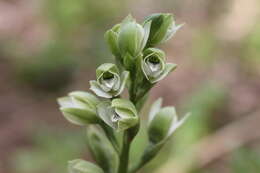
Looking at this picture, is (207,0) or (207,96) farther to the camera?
(207,0)

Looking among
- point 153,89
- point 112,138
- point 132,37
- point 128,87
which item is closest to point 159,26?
point 132,37

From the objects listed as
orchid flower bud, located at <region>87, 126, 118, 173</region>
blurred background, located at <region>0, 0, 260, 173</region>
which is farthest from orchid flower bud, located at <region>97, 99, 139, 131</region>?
A: blurred background, located at <region>0, 0, 260, 173</region>

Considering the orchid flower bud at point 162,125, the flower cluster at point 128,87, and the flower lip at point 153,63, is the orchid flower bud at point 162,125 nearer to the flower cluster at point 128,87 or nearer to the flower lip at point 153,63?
the flower cluster at point 128,87

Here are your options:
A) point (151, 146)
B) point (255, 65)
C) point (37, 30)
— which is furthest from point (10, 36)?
point (151, 146)

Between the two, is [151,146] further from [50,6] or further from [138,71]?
[50,6]

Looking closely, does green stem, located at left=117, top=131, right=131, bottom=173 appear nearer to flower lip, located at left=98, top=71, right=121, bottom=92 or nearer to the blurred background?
flower lip, located at left=98, top=71, right=121, bottom=92

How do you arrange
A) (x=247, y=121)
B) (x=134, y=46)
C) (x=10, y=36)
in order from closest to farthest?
1. (x=134, y=46)
2. (x=247, y=121)
3. (x=10, y=36)

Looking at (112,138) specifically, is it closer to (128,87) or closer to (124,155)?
(124,155)
